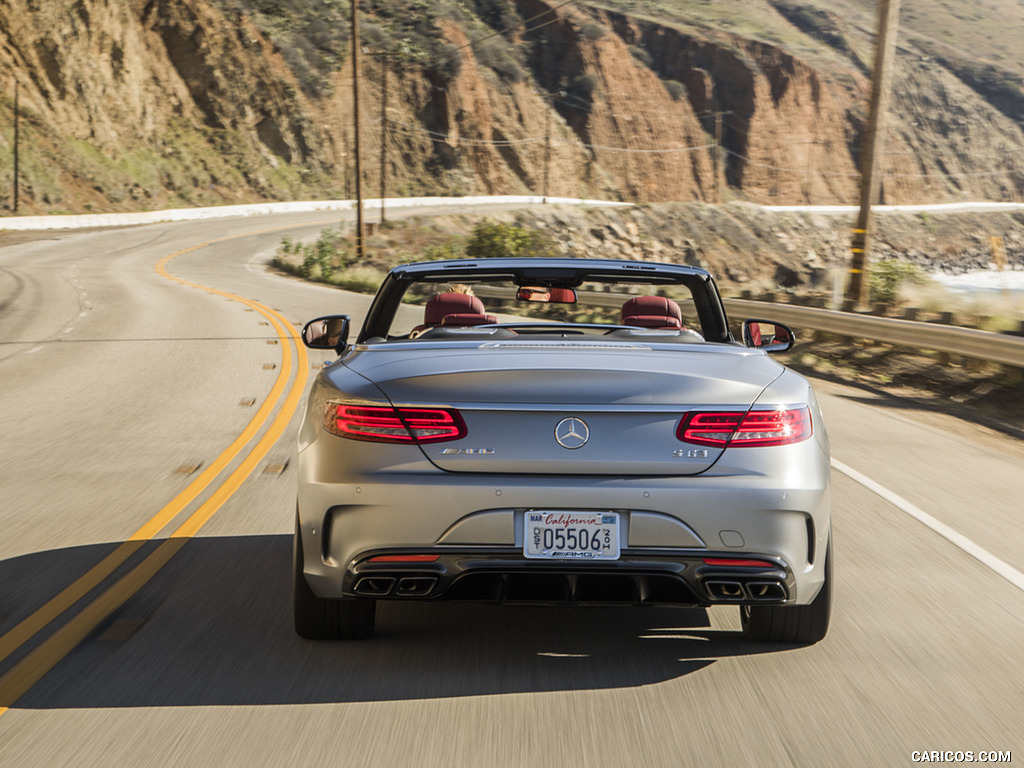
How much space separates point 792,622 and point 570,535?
3.57 feet

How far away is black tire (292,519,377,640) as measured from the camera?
4.30 metres

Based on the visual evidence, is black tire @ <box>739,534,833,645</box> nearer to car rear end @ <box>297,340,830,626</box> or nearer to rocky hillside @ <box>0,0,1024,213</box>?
car rear end @ <box>297,340,830,626</box>

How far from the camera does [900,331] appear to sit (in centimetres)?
1526

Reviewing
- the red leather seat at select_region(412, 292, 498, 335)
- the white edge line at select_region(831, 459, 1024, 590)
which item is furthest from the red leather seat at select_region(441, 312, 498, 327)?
the white edge line at select_region(831, 459, 1024, 590)

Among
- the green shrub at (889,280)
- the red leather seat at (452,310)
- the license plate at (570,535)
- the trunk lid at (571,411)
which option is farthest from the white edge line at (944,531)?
the green shrub at (889,280)

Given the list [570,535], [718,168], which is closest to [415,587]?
[570,535]

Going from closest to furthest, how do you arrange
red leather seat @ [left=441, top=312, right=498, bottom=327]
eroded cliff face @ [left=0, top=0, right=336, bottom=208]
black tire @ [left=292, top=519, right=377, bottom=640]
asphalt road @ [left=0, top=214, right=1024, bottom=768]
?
asphalt road @ [left=0, top=214, right=1024, bottom=768] < black tire @ [left=292, top=519, right=377, bottom=640] < red leather seat @ [left=441, top=312, right=498, bottom=327] < eroded cliff face @ [left=0, top=0, right=336, bottom=208]

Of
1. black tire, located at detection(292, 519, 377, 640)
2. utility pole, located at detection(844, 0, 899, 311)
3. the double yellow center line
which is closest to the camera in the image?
the double yellow center line

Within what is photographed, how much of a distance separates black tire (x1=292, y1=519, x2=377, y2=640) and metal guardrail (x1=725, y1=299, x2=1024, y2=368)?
9833mm

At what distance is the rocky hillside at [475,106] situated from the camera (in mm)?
66188

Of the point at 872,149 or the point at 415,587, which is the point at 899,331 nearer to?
the point at 872,149

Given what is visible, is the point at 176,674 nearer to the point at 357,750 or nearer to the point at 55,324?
the point at 357,750

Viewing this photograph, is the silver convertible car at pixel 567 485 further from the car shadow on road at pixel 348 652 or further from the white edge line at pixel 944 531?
the white edge line at pixel 944 531

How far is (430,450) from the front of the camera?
3.86 metres
